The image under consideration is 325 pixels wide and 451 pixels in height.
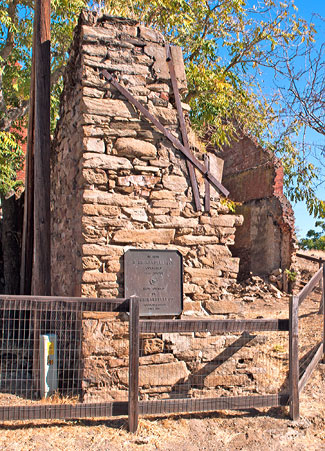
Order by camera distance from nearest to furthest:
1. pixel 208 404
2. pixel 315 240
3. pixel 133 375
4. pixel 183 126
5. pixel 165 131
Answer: pixel 133 375 → pixel 208 404 → pixel 165 131 → pixel 183 126 → pixel 315 240

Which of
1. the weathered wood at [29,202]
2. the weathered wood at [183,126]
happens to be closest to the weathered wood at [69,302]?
the weathered wood at [183,126]

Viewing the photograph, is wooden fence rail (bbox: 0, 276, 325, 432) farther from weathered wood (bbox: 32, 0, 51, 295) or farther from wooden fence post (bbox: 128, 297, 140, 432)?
weathered wood (bbox: 32, 0, 51, 295)

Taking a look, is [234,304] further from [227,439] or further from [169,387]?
[227,439]

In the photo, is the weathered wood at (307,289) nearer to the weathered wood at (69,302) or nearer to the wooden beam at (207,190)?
the wooden beam at (207,190)

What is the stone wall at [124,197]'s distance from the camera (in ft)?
15.6

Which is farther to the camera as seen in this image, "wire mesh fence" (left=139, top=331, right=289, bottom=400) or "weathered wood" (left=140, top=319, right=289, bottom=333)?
"wire mesh fence" (left=139, top=331, right=289, bottom=400)

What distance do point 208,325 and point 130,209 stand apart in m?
1.55

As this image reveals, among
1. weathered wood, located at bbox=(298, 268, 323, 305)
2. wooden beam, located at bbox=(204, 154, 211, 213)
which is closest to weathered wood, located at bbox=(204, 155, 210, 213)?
wooden beam, located at bbox=(204, 154, 211, 213)

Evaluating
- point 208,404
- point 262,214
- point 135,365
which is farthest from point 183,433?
point 262,214

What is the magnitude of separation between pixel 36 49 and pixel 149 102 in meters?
1.95

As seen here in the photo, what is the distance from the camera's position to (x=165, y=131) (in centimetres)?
513

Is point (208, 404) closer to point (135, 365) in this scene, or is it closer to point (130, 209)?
point (135, 365)

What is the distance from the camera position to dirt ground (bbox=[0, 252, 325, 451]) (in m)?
3.79

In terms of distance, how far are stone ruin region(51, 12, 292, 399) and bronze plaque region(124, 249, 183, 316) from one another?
0.10 m
